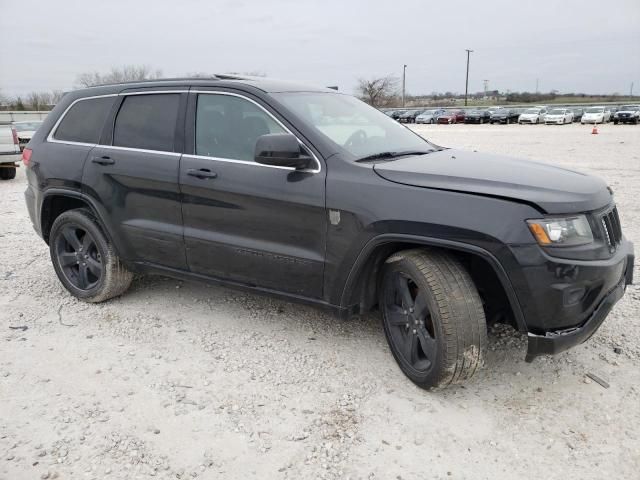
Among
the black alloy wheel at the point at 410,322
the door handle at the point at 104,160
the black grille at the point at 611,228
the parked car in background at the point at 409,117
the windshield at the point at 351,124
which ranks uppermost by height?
the windshield at the point at 351,124

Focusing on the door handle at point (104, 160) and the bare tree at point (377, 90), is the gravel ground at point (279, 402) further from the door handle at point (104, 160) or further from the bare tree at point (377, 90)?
the bare tree at point (377, 90)

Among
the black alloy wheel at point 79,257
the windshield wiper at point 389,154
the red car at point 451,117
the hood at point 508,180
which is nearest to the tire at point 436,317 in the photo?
the hood at point 508,180

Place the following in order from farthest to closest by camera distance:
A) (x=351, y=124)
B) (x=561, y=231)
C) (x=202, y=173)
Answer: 1. (x=351, y=124)
2. (x=202, y=173)
3. (x=561, y=231)

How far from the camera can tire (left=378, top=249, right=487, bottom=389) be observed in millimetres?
2874

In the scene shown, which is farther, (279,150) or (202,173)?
(202,173)

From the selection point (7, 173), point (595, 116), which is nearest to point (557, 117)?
point (595, 116)

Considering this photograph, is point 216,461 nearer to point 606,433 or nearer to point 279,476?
point 279,476

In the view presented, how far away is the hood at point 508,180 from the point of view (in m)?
2.72

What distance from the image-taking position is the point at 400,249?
10.6 ft

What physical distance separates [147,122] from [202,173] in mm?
792

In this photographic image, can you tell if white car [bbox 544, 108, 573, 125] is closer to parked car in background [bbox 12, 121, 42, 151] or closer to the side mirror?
parked car in background [bbox 12, 121, 42, 151]

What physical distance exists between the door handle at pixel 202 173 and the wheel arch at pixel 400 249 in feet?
3.88

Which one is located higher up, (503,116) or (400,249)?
(400,249)

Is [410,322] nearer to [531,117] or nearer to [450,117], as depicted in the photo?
[531,117]
